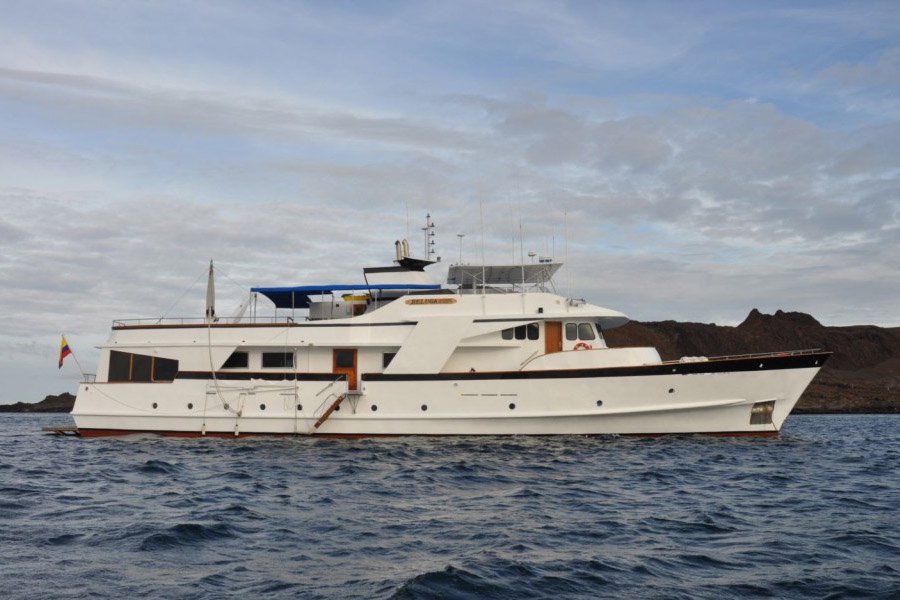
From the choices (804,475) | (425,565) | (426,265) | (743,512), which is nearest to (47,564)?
(425,565)

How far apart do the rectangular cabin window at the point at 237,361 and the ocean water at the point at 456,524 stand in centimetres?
563

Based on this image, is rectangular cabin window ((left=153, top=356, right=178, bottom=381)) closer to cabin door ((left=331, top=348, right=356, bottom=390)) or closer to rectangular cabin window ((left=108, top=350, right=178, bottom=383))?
rectangular cabin window ((left=108, top=350, right=178, bottom=383))

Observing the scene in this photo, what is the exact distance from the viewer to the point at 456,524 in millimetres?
10938

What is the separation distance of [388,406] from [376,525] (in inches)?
480

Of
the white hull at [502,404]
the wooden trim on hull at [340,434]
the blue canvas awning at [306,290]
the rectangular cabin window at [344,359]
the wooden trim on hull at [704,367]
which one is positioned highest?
the blue canvas awning at [306,290]

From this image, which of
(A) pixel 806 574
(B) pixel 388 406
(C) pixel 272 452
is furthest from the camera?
(B) pixel 388 406

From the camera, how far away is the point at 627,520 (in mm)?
11148

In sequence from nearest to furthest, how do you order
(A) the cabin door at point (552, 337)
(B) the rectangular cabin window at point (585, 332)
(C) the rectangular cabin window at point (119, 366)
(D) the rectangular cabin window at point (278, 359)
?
(A) the cabin door at point (552, 337)
(B) the rectangular cabin window at point (585, 332)
(D) the rectangular cabin window at point (278, 359)
(C) the rectangular cabin window at point (119, 366)

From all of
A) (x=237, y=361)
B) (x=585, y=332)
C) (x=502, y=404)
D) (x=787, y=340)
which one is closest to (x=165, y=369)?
(x=237, y=361)

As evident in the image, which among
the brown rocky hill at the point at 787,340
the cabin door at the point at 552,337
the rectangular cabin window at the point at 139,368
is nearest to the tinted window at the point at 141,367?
the rectangular cabin window at the point at 139,368

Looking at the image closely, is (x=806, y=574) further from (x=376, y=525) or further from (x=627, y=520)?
(x=376, y=525)

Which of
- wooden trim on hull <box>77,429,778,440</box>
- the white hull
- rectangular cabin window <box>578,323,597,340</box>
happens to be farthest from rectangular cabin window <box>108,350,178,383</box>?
rectangular cabin window <box>578,323,597,340</box>

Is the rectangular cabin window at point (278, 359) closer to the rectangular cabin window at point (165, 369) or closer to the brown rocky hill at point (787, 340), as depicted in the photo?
the rectangular cabin window at point (165, 369)

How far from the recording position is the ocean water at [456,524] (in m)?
7.79
